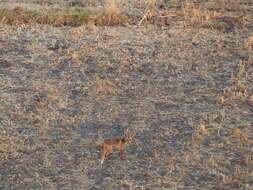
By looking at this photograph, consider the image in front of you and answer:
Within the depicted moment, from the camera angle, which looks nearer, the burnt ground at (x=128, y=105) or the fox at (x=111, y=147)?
the burnt ground at (x=128, y=105)

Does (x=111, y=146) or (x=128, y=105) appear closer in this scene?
(x=111, y=146)

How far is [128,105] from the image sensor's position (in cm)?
930

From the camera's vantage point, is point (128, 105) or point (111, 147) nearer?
point (111, 147)

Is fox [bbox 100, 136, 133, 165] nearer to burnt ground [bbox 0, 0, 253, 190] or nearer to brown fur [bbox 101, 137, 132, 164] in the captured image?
brown fur [bbox 101, 137, 132, 164]

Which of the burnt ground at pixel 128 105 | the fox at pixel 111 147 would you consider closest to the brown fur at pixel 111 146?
the fox at pixel 111 147

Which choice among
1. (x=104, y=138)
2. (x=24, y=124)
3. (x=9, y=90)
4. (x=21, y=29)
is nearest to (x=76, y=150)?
(x=104, y=138)

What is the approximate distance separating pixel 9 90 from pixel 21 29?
3.78 m

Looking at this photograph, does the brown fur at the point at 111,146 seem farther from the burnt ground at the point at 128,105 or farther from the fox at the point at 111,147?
the burnt ground at the point at 128,105

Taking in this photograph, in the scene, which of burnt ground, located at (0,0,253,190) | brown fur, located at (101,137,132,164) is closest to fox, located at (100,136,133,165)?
brown fur, located at (101,137,132,164)

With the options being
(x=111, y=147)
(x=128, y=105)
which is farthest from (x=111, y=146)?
(x=128, y=105)

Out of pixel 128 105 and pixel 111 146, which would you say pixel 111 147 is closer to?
pixel 111 146

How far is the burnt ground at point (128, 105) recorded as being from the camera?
7.08m

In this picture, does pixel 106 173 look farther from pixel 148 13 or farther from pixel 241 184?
pixel 148 13

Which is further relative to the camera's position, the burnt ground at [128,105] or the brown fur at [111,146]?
the brown fur at [111,146]
